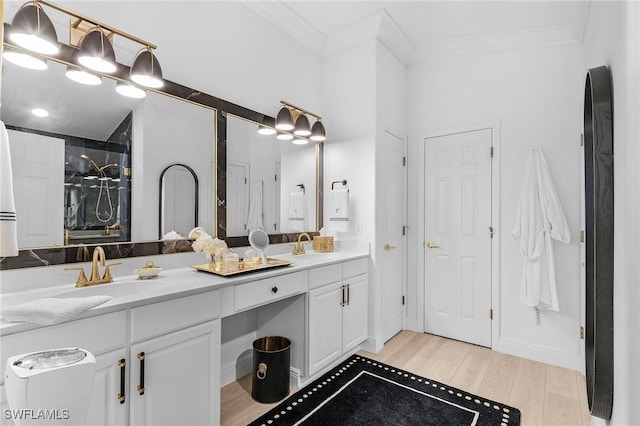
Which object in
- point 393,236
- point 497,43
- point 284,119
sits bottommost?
point 393,236

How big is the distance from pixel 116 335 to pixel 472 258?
2.99 metres

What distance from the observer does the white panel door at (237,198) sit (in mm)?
2455

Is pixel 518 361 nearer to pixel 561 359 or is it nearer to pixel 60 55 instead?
pixel 561 359

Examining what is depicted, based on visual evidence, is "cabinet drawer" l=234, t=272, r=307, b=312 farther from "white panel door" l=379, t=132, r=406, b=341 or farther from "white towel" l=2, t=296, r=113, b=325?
"white panel door" l=379, t=132, r=406, b=341

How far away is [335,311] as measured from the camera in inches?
102

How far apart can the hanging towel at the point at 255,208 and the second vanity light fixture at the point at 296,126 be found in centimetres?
51

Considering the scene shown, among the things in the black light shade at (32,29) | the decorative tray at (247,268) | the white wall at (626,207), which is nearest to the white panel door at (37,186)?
the black light shade at (32,29)

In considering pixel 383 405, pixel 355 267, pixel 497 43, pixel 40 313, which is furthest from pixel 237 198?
pixel 497 43

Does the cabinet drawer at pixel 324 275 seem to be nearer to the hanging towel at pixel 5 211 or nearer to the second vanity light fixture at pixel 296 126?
the second vanity light fixture at pixel 296 126

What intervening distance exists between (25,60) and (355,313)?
264cm

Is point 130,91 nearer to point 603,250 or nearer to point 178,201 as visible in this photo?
point 178,201

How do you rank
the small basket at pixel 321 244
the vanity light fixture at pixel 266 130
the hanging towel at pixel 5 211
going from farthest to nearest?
the small basket at pixel 321 244 → the vanity light fixture at pixel 266 130 → the hanging towel at pixel 5 211

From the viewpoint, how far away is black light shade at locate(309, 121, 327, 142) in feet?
10.1

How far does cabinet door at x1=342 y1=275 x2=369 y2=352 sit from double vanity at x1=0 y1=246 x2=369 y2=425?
197mm
